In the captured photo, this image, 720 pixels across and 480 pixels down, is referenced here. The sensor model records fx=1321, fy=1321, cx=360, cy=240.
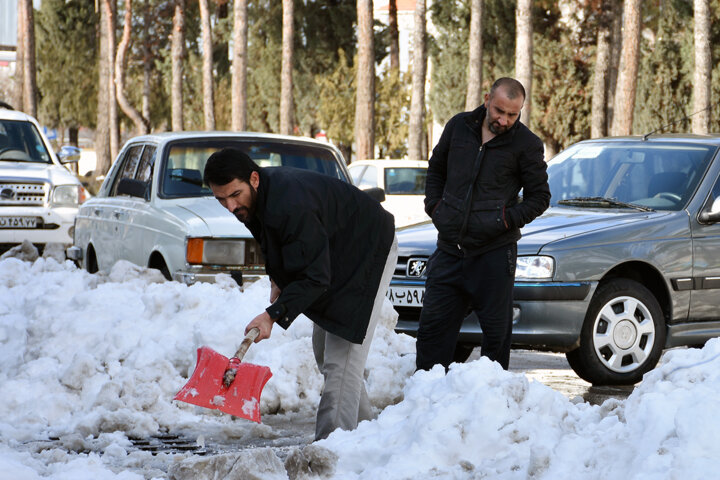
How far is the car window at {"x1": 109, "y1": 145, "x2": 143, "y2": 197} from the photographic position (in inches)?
449

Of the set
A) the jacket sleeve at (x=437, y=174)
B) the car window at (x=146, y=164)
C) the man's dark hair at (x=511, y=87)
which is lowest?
the car window at (x=146, y=164)

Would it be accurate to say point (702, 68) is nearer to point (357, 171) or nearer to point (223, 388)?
point (357, 171)

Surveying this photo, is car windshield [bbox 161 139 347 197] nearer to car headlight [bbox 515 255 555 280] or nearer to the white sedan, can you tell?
car headlight [bbox 515 255 555 280]

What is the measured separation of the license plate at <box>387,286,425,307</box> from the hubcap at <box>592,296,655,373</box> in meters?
1.17

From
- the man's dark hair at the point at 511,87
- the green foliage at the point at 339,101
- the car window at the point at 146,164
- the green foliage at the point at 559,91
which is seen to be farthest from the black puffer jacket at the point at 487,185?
the green foliage at the point at 339,101

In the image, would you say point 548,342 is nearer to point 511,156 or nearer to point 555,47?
point 511,156

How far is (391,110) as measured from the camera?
1887 inches

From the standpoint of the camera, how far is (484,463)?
4.88m

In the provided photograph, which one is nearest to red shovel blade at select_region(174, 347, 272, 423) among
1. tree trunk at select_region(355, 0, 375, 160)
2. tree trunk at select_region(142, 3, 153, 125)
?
tree trunk at select_region(355, 0, 375, 160)

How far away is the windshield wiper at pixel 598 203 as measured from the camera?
9.22 meters

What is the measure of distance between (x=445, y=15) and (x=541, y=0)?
5265mm

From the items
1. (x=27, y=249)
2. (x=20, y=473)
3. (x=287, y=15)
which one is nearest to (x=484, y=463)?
(x=20, y=473)

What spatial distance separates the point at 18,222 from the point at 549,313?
8.38m

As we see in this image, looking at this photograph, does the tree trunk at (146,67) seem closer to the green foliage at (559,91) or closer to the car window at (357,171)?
the green foliage at (559,91)
